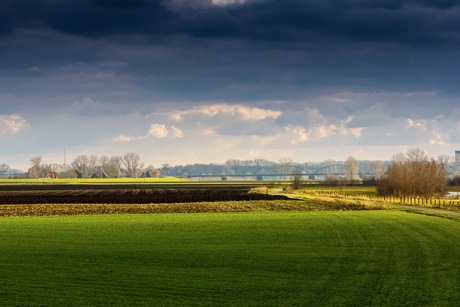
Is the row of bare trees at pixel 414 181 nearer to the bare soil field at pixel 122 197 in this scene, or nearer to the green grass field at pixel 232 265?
the bare soil field at pixel 122 197

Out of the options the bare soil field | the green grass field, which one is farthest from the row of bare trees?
the green grass field

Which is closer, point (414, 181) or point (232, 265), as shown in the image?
point (232, 265)

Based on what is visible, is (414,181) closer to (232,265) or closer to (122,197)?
(122,197)

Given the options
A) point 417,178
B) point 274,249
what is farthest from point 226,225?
point 417,178

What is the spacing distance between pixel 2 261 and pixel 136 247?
6586 millimetres

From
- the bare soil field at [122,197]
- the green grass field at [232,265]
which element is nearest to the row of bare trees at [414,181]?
the bare soil field at [122,197]

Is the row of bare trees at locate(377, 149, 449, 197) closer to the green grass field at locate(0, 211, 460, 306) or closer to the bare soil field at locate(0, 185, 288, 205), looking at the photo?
the bare soil field at locate(0, 185, 288, 205)

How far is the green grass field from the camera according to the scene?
1773cm

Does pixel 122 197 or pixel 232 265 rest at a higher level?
pixel 122 197

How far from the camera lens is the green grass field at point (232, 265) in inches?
698

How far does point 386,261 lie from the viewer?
24.2 metres

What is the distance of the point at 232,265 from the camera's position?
77.5ft

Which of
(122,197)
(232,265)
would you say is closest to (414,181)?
(122,197)

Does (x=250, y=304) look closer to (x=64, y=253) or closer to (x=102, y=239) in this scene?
(x=64, y=253)
